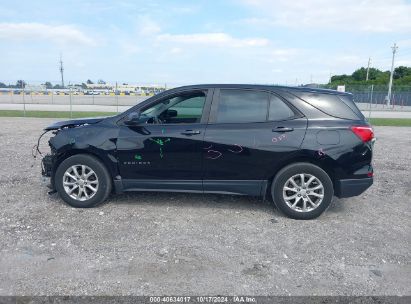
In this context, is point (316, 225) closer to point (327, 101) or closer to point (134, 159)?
point (327, 101)

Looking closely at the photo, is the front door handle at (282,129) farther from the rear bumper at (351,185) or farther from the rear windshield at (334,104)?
the rear bumper at (351,185)

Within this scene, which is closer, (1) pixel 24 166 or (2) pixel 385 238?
(2) pixel 385 238

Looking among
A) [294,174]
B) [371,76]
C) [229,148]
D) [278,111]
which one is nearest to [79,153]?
[229,148]

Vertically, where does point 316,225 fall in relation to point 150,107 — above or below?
below

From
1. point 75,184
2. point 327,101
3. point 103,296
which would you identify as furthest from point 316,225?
point 75,184

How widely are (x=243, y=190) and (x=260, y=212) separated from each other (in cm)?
45

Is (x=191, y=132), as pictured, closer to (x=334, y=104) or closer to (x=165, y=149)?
(x=165, y=149)

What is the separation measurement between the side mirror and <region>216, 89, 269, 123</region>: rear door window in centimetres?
105

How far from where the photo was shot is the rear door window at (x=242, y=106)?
460cm

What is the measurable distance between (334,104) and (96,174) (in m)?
3.30

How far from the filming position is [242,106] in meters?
4.65

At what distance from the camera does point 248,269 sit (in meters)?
3.37

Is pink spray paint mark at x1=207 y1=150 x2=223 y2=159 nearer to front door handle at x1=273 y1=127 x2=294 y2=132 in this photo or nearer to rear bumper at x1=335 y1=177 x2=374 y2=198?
front door handle at x1=273 y1=127 x2=294 y2=132

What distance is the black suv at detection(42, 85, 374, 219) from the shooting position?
4445 mm
